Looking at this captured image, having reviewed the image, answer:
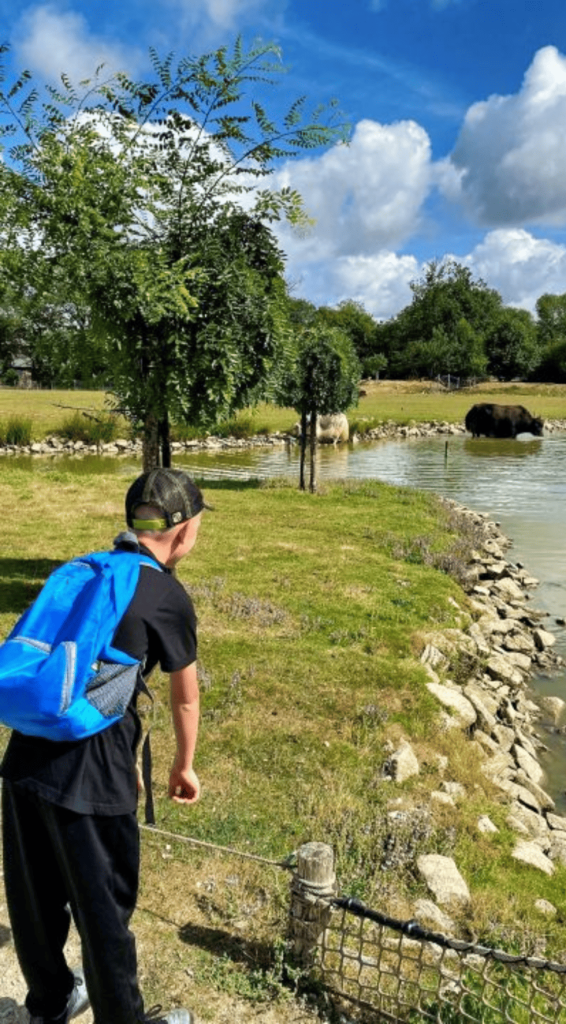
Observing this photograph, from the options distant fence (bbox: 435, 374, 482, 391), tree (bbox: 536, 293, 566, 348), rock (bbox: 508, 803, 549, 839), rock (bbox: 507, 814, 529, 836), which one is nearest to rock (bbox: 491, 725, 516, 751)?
rock (bbox: 508, 803, 549, 839)

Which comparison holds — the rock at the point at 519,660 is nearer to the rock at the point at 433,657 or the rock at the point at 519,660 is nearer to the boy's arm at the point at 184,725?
the rock at the point at 433,657

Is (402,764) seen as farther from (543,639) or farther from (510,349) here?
(510,349)

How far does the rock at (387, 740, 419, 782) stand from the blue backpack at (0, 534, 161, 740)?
4.64 meters

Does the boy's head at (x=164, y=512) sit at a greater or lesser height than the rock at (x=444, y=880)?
greater

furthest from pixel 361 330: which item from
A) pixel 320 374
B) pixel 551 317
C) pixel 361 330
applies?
pixel 320 374

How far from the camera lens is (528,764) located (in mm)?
8398

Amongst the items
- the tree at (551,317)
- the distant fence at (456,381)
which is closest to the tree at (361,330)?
the distant fence at (456,381)

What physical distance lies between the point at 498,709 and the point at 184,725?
24.3 ft

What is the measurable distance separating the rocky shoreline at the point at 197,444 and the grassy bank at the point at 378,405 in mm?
724

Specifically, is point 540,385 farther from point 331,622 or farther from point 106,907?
point 106,907

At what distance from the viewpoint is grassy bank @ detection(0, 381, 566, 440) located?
4544 cm

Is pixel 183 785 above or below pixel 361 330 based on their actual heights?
below

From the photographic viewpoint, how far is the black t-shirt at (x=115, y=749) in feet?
9.07

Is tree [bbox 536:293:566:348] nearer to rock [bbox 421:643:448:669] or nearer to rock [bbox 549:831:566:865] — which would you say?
rock [bbox 421:643:448:669]
